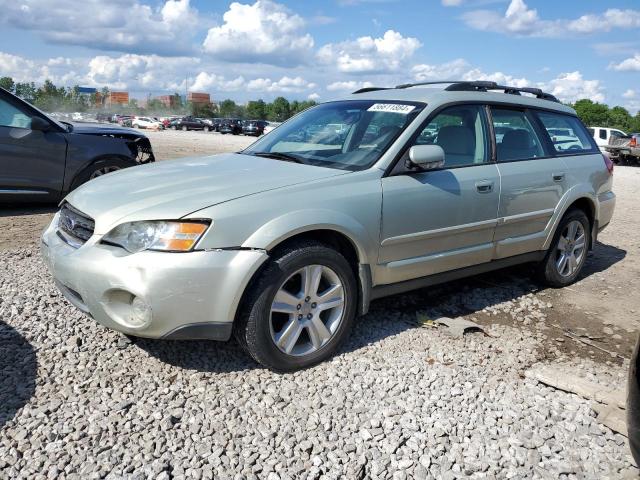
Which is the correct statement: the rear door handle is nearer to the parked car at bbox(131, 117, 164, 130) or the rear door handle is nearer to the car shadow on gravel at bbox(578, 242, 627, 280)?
the car shadow on gravel at bbox(578, 242, 627, 280)

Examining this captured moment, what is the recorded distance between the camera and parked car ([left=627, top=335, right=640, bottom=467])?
2107 mm

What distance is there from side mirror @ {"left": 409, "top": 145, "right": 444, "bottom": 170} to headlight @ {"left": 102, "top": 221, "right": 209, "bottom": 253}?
1465mm

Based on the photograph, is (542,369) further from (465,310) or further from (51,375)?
(51,375)

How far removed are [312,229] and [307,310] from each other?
0.50 meters

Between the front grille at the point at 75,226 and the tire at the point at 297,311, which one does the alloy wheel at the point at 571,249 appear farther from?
the front grille at the point at 75,226

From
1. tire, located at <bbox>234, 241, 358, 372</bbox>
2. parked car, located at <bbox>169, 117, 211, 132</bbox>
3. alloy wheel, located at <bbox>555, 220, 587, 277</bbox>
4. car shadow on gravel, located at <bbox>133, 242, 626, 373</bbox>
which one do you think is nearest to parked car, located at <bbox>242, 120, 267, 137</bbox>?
parked car, located at <bbox>169, 117, 211, 132</bbox>

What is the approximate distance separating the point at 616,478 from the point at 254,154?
3128 millimetres

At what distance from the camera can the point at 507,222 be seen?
4.45 meters

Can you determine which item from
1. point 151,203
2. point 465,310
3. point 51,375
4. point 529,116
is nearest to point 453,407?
point 465,310

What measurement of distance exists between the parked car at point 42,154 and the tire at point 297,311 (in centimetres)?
511

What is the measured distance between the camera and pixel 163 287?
9.50ft

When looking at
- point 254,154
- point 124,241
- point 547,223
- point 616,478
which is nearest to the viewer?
point 616,478

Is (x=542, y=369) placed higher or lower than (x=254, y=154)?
lower

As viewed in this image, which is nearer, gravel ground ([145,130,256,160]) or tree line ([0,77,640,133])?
gravel ground ([145,130,256,160])
